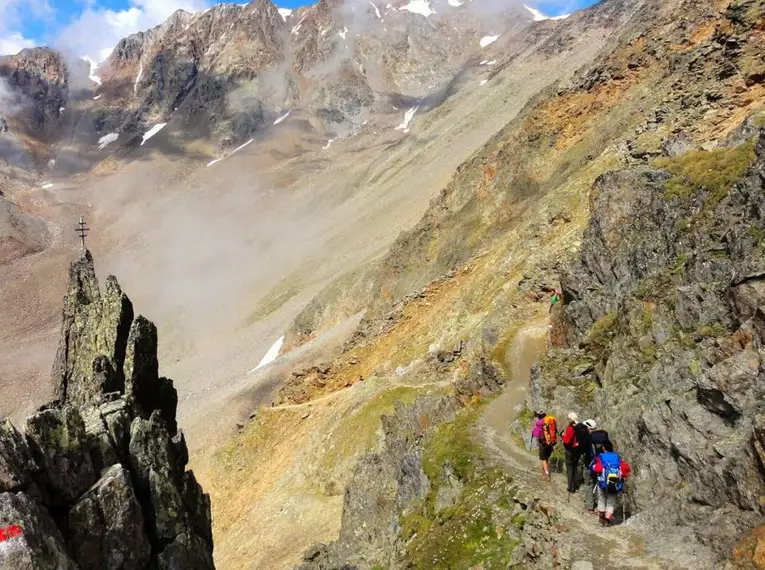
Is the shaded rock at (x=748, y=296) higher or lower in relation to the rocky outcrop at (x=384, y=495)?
higher

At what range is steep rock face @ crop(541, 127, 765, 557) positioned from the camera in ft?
33.1

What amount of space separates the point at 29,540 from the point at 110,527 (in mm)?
1973

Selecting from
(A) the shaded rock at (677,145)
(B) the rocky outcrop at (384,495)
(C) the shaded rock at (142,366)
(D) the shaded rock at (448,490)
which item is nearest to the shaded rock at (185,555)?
(C) the shaded rock at (142,366)

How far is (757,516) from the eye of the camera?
8906 millimetres

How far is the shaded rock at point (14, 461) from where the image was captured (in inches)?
363

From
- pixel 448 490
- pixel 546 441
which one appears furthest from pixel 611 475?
pixel 448 490

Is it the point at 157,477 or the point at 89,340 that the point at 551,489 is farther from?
the point at 89,340

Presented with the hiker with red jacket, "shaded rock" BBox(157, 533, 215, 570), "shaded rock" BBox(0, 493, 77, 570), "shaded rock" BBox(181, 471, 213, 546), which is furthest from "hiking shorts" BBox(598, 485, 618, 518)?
"shaded rock" BBox(0, 493, 77, 570)

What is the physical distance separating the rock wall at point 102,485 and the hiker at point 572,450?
7971 millimetres

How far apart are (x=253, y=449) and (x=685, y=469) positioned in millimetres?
29273

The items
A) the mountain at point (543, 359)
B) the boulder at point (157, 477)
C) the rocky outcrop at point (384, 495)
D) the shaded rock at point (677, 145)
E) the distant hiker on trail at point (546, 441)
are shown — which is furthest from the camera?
the shaded rock at point (677, 145)

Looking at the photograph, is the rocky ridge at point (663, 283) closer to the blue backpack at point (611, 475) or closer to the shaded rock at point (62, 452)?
the blue backpack at point (611, 475)

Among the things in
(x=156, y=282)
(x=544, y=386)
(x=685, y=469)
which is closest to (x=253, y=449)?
(x=544, y=386)

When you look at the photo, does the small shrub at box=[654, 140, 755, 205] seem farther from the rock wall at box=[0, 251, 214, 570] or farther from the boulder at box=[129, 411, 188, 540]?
the rock wall at box=[0, 251, 214, 570]
